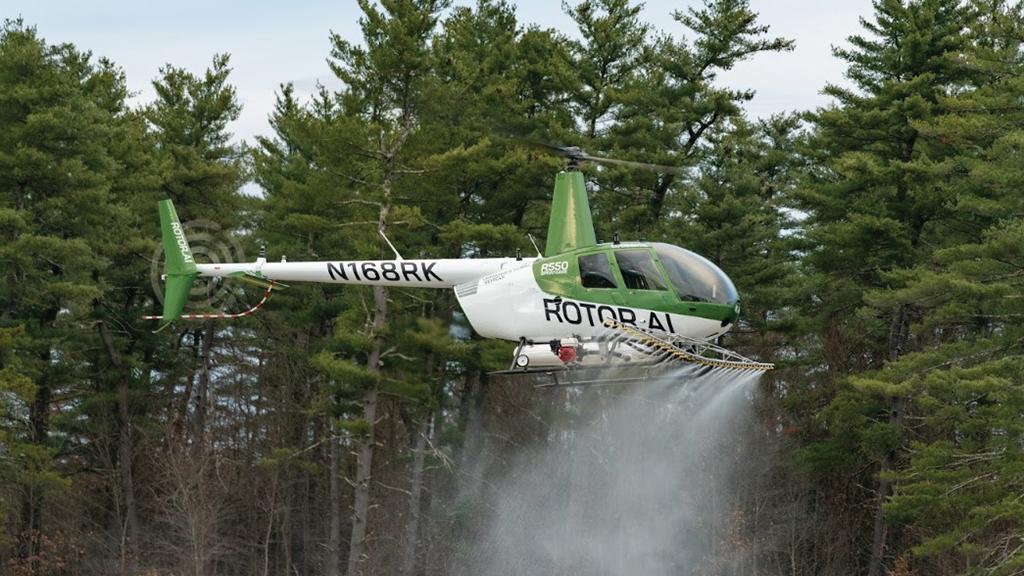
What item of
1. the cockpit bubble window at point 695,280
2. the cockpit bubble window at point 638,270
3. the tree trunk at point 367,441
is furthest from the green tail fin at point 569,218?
the tree trunk at point 367,441

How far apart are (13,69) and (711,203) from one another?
1514 centimetres

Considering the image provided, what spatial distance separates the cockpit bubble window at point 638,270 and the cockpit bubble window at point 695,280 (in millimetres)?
179

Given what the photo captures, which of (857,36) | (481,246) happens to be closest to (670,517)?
(481,246)

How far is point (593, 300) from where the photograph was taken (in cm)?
2136

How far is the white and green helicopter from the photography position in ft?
A: 68.3

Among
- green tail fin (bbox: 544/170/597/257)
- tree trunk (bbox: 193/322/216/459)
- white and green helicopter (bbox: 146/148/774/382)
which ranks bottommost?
tree trunk (bbox: 193/322/216/459)

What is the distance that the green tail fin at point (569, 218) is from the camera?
22.0m

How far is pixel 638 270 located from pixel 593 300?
2.71 ft

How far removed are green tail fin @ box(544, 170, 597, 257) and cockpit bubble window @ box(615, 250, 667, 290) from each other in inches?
35.9

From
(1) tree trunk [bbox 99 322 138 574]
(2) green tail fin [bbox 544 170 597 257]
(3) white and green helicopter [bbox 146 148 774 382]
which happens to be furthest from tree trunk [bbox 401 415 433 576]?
(2) green tail fin [bbox 544 170 597 257]

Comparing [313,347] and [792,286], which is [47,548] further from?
[792,286]

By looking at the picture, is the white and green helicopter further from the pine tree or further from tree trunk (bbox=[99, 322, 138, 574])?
tree trunk (bbox=[99, 322, 138, 574])

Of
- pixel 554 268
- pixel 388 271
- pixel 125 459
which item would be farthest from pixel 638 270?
pixel 125 459

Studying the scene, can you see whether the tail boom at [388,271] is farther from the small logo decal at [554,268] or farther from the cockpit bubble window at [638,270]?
the cockpit bubble window at [638,270]
